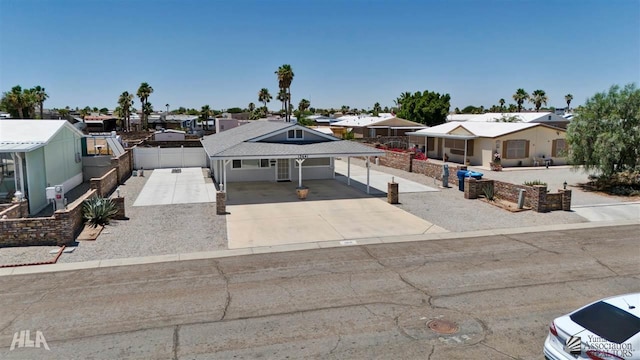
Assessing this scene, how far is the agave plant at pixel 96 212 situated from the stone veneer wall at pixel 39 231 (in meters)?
1.91

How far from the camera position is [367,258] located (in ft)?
45.4

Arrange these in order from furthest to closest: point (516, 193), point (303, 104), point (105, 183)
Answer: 1. point (303, 104)
2. point (105, 183)
3. point (516, 193)

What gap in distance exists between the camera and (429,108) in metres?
63.0

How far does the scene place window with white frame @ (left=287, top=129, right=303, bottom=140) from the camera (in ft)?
86.7

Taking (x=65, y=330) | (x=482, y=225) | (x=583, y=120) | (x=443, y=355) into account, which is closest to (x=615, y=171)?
(x=583, y=120)

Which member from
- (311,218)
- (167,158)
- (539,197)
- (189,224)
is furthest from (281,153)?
(167,158)

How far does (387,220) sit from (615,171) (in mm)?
16136

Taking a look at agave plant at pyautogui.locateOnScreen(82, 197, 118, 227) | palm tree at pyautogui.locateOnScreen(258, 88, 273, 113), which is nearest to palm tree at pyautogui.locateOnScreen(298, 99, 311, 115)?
palm tree at pyautogui.locateOnScreen(258, 88, 273, 113)

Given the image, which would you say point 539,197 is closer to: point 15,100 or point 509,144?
point 509,144

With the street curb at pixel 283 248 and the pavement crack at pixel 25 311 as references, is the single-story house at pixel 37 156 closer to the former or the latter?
the street curb at pixel 283 248

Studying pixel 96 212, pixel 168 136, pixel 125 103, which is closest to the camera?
pixel 96 212

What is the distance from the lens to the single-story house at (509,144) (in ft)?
119

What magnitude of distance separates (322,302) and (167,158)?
1153 inches

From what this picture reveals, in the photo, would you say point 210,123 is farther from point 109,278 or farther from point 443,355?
point 443,355
